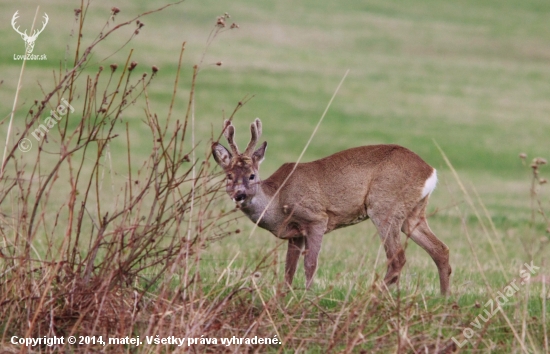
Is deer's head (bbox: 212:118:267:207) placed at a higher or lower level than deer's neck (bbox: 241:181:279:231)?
higher

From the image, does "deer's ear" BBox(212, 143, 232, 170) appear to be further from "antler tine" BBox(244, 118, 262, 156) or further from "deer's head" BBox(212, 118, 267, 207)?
"antler tine" BBox(244, 118, 262, 156)

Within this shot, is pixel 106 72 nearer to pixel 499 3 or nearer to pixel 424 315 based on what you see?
pixel 424 315

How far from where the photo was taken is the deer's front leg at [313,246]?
7.18 metres

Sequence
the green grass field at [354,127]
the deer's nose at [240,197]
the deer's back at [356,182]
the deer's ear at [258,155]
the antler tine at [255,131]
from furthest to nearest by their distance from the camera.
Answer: the deer's back at [356,182]
the deer's ear at [258,155]
the antler tine at [255,131]
the deer's nose at [240,197]
the green grass field at [354,127]

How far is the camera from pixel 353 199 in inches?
296

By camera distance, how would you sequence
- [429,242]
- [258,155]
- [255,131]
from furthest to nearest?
[429,242], [258,155], [255,131]

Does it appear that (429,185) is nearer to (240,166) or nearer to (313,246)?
(313,246)

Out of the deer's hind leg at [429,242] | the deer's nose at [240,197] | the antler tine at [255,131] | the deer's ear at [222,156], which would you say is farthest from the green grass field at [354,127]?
the antler tine at [255,131]

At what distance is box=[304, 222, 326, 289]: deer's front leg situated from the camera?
718cm

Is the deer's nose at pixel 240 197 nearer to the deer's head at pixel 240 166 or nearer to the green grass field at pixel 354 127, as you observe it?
the deer's head at pixel 240 166

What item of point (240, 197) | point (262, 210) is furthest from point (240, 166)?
point (262, 210)

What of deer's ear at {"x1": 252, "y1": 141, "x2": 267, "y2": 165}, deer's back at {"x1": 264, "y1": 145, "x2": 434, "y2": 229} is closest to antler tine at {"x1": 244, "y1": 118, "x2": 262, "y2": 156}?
deer's ear at {"x1": 252, "y1": 141, "x2": 267, "y2": 165}

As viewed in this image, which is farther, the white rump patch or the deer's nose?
the white rump patch

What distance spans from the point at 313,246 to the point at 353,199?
543 mm
